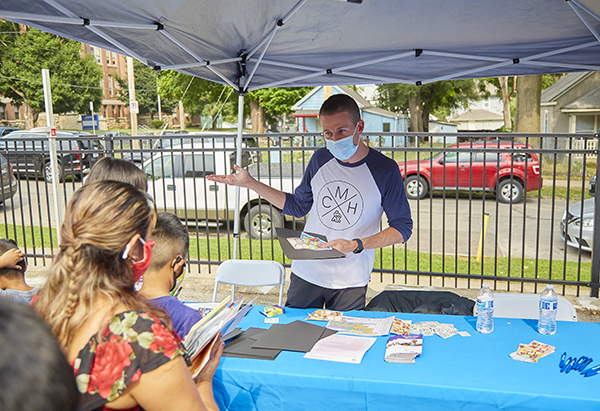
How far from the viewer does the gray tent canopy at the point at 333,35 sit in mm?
2963

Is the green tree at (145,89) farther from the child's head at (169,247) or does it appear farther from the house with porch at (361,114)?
the child's head at (169,247)

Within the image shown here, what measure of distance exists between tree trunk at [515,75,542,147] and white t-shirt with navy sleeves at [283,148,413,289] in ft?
47.5

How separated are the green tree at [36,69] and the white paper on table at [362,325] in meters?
39.7

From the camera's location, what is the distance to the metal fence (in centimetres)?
543

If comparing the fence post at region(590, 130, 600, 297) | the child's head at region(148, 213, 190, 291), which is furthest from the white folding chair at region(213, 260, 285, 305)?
the fence post at region(590, 130, 600, 297)

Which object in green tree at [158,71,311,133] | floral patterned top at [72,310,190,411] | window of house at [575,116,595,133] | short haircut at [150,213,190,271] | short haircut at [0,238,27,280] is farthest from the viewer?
window of house at [575,116,595,133]

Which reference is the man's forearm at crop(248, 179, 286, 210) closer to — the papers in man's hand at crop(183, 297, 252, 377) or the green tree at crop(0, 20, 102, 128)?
the papers in man's hand at crop(183, 297, 252, 377)

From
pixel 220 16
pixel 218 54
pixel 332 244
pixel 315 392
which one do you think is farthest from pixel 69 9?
pixel 315 392

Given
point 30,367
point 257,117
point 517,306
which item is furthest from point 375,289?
point 257,117

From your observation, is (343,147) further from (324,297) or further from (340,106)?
(324,297)

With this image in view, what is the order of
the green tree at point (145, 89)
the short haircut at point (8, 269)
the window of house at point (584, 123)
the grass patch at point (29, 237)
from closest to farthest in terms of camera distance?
the short haircut at point (8, 269)
the grass patch at point (29, 237)
the window of house at point (584, 123)
the green tree at point (145, 89)

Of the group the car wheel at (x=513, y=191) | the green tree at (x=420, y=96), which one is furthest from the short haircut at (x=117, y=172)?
the green tree at (x=420, y=96)

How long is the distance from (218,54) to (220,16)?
0.72 m

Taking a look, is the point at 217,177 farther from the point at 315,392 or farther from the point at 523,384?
the point at 523,384
